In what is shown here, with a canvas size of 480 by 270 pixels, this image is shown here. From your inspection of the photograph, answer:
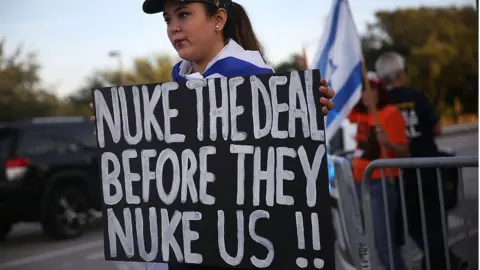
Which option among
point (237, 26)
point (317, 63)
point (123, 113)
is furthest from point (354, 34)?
point (123, 113)

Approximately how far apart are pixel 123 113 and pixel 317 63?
2.94m

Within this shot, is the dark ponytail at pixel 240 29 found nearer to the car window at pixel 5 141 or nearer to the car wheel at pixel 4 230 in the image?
the car window at pixel 5 141

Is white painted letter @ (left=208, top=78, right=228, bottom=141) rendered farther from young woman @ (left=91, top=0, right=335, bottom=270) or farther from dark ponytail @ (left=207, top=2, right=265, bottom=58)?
dark ponytail @ (left=207, top=2, right=265, bottom=58)

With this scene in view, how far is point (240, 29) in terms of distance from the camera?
260cm

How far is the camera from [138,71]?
1828 inches

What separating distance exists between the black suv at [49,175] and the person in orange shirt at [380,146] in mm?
5079

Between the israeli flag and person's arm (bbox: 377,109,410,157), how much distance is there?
343 millimetres

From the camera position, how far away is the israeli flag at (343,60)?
4.93m

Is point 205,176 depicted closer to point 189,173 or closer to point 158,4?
point 189,173

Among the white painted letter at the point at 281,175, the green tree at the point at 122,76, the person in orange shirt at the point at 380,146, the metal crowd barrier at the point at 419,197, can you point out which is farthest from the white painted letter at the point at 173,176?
the green tree at the point at 122,76

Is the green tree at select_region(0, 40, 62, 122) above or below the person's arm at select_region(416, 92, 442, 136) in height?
above

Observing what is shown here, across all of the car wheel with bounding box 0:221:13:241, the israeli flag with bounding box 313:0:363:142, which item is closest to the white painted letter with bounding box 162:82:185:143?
the israeli flag with bounding box 313:0:363:142

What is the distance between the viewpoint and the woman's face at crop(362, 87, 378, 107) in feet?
16.0

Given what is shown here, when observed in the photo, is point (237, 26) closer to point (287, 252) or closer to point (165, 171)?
point (165, 171)
